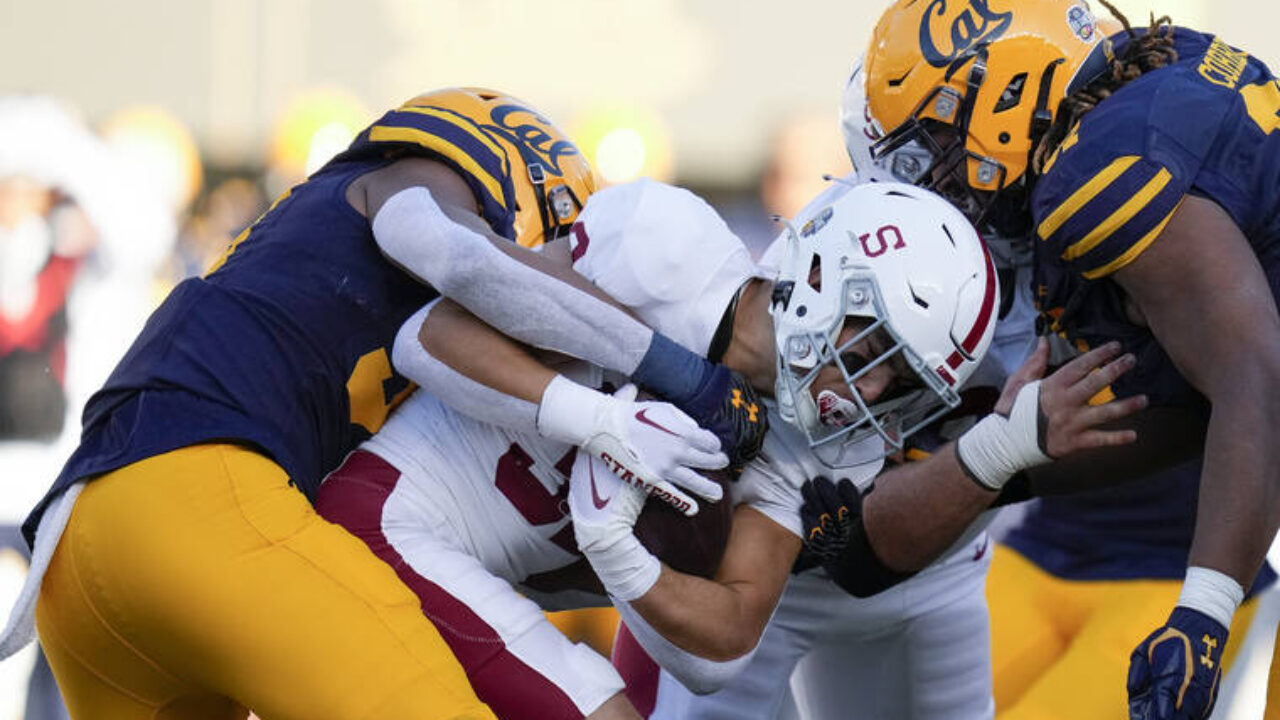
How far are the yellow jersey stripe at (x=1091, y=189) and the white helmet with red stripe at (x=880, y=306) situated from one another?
0.14m

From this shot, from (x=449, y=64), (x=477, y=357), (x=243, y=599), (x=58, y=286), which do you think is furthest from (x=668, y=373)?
(x=449, y=64)

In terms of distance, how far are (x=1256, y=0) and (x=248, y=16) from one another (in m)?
8.51

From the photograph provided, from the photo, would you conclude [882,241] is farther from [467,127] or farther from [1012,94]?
[467,127]

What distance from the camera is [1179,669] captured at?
2.55 metres

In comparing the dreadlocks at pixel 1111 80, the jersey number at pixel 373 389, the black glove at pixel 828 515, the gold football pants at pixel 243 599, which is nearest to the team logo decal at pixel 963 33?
the dreadlocks at pixel 1111 80

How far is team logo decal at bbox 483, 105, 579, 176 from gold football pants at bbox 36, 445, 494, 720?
78 centimetres

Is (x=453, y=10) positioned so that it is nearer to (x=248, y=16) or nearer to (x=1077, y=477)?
(x=248, y=16)

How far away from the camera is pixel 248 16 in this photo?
15008 millimetres

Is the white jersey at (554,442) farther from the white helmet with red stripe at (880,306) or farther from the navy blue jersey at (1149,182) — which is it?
the navy blue jersey at (1149,182)

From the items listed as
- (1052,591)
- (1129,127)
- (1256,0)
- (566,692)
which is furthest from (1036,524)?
(1256,0)

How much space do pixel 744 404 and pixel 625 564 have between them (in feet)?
Answer: 1.04

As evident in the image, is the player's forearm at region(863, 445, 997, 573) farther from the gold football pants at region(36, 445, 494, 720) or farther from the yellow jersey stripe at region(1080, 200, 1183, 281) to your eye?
the gold football pants at region(36, 445, 494, 720)

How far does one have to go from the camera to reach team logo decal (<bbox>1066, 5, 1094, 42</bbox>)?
10.5 feet

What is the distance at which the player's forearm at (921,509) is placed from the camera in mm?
3008
